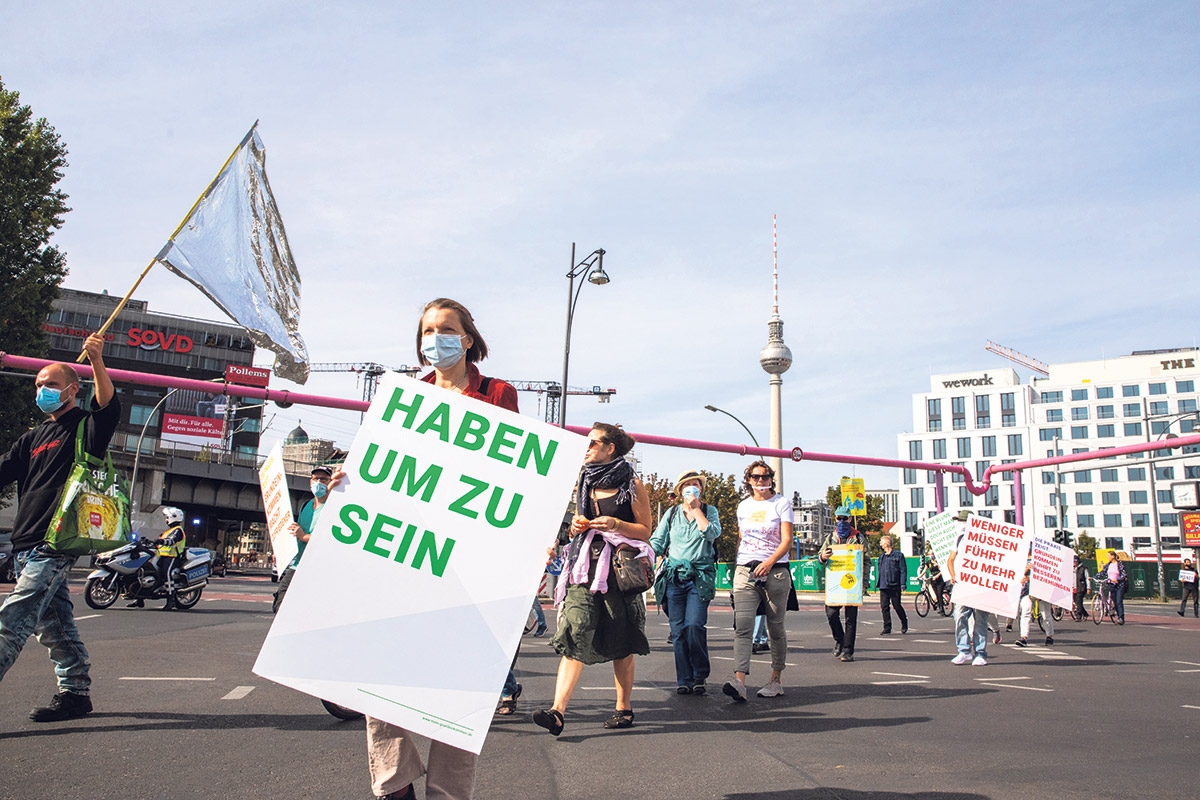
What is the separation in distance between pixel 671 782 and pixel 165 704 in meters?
3.42

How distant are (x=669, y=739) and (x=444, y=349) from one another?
286 cm

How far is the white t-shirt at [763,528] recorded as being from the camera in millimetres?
7078

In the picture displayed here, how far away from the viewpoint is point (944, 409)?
115 m

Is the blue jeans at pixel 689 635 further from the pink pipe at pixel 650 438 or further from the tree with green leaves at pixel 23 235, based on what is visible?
the tree with green leaves at pixel 23 235

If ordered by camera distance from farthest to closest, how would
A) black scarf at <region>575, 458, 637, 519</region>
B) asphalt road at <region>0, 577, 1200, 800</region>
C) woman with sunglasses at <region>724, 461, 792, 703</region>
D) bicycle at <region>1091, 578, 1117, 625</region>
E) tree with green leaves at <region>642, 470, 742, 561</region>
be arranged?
tree with green leaves at <region>642, 470, 742, 561</region>, bicycle at <region>1091, 578, 1117, 625</region>, woman with sunglasses at <region>724, 461, 792, 703</region>, black scarf at <region>575, 458, 637, 519</region>, asphalt road at <region>0, 577, 1200, 800</region>

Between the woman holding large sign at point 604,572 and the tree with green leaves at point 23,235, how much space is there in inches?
1079

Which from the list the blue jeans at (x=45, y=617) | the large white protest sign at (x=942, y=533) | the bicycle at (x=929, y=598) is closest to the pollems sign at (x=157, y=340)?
the bicycle at (x=929, y=598)

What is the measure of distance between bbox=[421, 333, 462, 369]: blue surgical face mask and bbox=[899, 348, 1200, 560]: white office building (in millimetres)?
101328

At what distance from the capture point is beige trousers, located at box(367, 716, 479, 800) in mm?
2840

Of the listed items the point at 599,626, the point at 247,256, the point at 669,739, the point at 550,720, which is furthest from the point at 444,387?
the point at 247,256

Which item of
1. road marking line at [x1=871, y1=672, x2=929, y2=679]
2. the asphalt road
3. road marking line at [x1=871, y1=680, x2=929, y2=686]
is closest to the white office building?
road marking line at [x1=871, y1=672, x2=929, y2=679]

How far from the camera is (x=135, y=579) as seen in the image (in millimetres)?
15562

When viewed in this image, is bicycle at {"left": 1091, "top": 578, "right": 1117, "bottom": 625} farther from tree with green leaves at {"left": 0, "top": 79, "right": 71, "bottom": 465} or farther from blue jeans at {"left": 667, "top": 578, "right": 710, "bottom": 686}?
tree with green leaves at {"left": 0, "top": 79, "right": 71, "bottom": 465}

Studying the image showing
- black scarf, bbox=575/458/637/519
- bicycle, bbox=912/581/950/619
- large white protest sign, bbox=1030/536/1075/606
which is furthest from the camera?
bicycle, bbox=912/581/950/619
